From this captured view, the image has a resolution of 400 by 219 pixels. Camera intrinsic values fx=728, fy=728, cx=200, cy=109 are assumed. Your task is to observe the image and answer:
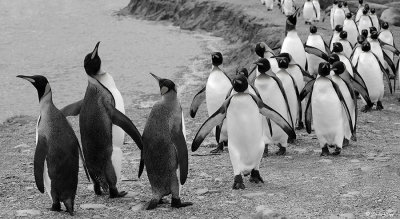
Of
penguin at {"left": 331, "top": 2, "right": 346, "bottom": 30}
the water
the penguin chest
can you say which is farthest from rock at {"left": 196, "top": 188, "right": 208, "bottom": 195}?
penguin at {"left": 331, "top": 2, "right": 346, "bottom": 30}

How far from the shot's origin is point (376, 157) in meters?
7.01

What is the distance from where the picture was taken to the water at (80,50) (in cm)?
1285

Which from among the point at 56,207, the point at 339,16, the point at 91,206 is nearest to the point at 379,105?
the point at 91,206

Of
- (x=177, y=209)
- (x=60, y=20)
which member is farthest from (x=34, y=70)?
(x=177, y=209)

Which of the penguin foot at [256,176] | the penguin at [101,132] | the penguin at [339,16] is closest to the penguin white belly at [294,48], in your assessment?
the penguin foot at [256,176]

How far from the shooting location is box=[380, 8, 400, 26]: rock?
17281mm

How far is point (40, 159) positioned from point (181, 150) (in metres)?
1.04

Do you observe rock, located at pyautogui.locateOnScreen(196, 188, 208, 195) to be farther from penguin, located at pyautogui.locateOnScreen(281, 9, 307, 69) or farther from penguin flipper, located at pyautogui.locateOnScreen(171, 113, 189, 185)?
penguin, located at pyautogui.locateOnScreen(281, 9, 307, 69)

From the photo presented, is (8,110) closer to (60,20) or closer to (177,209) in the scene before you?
(177,209)

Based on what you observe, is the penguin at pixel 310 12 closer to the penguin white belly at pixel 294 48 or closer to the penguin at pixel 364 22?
the penguin at pixel 364 22

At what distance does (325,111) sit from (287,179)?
118 centimetres

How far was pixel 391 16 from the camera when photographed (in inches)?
688

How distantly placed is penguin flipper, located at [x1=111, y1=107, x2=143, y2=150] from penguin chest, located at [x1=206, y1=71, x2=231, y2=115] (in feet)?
6.79

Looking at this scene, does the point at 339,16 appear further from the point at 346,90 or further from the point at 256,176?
the point at 256,176
